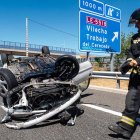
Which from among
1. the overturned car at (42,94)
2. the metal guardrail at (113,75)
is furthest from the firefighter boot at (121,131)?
the metal guardrail at (113,75)

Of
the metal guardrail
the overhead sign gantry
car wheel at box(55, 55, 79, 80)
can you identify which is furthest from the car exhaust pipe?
the overhead sign gantry

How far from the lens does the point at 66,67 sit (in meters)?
3.48

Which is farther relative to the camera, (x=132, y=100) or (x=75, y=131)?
(x=75, y=131)

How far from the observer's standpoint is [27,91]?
10.1ft

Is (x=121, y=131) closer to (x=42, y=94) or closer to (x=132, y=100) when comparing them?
(x=132, y=100)

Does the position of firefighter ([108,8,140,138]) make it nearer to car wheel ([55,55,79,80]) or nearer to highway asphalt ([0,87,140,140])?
highway asphalt ([0,87,140,140])

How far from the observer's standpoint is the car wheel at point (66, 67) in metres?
3.42

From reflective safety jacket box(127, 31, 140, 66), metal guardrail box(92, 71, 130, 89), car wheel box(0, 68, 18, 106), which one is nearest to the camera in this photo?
reflective safety jacket box(127, 31, 140, 66)

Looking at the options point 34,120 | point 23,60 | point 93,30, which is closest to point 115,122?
point 34,120

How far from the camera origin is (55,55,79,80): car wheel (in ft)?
11.2

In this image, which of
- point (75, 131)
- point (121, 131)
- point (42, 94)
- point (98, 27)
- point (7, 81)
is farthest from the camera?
point (98, 27)

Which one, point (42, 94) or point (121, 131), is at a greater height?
point (42, 94)

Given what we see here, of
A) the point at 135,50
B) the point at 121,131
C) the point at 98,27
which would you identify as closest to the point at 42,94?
the point at 121,131

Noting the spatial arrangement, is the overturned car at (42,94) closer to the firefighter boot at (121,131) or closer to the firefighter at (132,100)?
the firefighter boot at (121,131)
